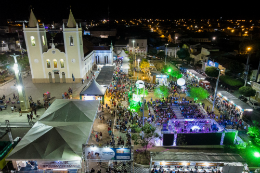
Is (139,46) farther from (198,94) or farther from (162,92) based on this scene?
(198,94)

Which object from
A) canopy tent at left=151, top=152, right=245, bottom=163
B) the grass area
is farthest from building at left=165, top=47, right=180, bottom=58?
canopy tent at left=151, top=152, right=245, bottom=163

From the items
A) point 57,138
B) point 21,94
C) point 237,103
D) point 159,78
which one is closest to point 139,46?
point 159,78

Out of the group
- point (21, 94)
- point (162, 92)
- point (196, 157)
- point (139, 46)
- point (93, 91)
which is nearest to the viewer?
point (196, 157)

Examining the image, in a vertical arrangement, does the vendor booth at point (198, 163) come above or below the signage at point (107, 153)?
below

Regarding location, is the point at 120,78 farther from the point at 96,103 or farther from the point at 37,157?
the point at 37,157

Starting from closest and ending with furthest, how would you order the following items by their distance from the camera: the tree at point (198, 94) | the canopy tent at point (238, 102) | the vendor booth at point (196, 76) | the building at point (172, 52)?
the canopy tent at point (238, 102), the tree at point (198, 94), the vendor booth at point (196, 76), the building at point (172, 52)

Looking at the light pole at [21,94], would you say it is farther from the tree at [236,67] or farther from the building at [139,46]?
the building at [139,46]

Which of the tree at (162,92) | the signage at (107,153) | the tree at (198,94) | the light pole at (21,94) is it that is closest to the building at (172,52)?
the tree at (162,92)
